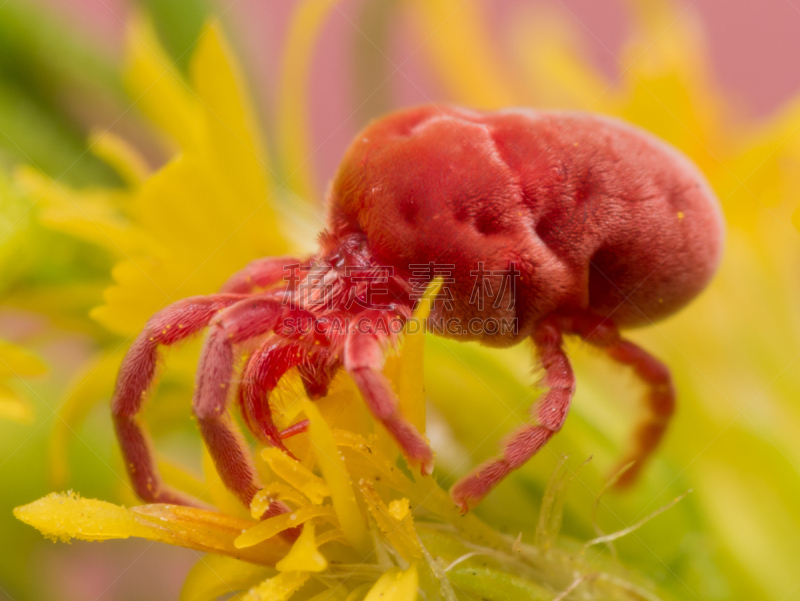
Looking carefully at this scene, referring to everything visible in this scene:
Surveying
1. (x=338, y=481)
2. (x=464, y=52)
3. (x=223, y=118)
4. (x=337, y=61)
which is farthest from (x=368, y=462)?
(x=337, y=61)

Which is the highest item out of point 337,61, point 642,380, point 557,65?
point 337,61

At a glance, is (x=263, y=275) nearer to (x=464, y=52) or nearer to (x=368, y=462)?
(x=368, y=462)

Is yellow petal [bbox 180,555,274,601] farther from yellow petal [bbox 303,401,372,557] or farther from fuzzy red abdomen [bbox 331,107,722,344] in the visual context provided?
fuzzy red abdomen [bbox 331,107,722,344]

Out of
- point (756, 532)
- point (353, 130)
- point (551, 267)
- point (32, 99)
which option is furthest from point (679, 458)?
point (32, 99)

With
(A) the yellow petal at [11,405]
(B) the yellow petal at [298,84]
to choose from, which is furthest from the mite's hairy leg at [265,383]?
(B) the yellow petal at [298,84]

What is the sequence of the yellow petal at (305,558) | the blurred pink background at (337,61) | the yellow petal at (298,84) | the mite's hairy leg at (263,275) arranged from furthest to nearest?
the blurred pink background at (337,61), the yellow petal at (298,84), the mite's hairy leg at (263,275), the yellow petal at (305,558)

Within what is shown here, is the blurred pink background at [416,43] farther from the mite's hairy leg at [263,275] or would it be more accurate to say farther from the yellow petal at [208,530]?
the yellow petal at [208,530]
